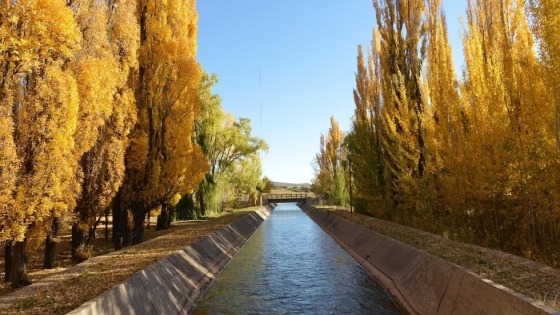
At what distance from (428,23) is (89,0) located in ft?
56.7

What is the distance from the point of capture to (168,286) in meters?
9.66

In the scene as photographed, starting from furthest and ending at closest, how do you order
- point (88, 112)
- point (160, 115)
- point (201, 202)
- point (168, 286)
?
point (201, 202) < point (160, 115) < point (88, 112) < point (168, 286)

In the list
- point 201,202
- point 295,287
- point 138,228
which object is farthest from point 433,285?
point 201,202

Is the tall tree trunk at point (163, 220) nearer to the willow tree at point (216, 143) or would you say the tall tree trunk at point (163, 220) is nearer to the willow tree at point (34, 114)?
the willow tree at point (216, 143)

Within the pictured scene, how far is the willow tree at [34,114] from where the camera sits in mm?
9648

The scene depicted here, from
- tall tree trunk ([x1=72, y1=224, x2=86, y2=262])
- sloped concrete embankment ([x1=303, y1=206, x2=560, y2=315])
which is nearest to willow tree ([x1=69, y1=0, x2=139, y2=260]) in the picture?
tall tree trunk ([x1=72, y1=224, x2=86, y2=262])

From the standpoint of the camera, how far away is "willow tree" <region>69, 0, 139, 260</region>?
41.5 ft

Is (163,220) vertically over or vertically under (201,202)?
under

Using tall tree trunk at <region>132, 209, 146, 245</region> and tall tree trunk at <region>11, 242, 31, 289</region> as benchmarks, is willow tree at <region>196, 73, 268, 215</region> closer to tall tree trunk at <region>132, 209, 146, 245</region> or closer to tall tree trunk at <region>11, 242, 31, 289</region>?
tall tree trunk at <region>132, 209, 146, 245</region>

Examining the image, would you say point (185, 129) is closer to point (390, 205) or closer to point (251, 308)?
point (251, 308)

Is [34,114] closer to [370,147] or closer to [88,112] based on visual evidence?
[88,112]

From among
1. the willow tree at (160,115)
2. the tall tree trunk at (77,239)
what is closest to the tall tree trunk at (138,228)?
the willow tree at (160,115)

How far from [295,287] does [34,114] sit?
364 inches

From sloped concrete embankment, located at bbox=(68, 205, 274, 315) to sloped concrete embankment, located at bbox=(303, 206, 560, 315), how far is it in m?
5.80
